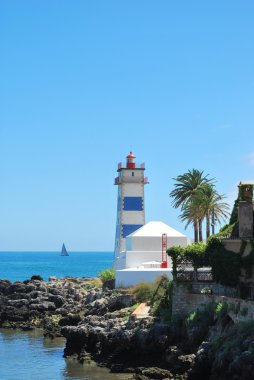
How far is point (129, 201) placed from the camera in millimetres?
73500

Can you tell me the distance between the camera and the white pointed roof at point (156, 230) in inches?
2564

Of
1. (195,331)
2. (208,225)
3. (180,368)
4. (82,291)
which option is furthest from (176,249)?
(82,291)

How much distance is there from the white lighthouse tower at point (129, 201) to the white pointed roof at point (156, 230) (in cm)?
521

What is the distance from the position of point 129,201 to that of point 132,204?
18.1 inches

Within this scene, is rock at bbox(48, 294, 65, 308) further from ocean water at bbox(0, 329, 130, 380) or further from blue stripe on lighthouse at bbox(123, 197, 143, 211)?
blue stripe on lighthouse at bbox(123, 197, 143, 211)

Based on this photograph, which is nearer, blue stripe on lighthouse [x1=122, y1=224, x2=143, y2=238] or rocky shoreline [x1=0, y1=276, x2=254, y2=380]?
rocky shoreline [x1=0, y1=276, x2=254, y2=380]

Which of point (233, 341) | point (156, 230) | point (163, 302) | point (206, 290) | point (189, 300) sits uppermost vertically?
point (156, 230)

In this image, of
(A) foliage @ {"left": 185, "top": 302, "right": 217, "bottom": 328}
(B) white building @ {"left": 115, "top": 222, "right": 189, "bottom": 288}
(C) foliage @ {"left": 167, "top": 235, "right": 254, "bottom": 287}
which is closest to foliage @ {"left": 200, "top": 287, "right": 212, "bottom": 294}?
(C) foliage @ {"left": 167, "top": 235, "right": 254, "bottom": 287}

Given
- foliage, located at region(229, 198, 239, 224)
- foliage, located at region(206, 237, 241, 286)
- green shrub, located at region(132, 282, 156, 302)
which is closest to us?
foliage, located at region(206, 237, 241, 286)

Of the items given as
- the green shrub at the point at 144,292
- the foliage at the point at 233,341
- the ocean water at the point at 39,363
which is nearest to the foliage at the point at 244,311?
the foliage at the point at 233,341

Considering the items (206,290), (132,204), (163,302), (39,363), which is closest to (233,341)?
(206,290)

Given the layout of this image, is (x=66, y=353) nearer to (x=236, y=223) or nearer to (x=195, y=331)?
(x=195, y=331)

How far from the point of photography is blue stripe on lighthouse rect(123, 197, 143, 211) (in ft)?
240

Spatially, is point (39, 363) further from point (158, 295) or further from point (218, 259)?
point (218, 259)
